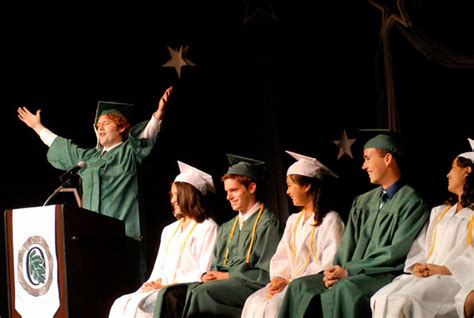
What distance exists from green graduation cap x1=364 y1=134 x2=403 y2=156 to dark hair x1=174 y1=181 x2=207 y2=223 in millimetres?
1466

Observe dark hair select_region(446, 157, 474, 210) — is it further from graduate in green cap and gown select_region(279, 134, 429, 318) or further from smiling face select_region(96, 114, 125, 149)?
smiling face select_region(96, 114, 125, 149)

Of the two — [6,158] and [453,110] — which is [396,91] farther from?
[6,158]

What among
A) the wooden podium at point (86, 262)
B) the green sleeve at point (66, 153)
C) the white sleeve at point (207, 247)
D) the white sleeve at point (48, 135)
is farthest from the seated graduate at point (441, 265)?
the white sleeve at point (48, 135)

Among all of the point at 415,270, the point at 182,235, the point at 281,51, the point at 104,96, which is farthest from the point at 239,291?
the point at 104,96

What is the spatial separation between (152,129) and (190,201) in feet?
2.51

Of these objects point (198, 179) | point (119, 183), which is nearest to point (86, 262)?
point (198, 179)

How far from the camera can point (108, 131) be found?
6.79 meters

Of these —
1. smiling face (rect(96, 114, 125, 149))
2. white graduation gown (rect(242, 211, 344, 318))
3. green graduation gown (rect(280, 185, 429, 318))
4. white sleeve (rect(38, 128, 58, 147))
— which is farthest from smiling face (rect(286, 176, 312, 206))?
white sleeve (rect(38, 128, 58, 147))

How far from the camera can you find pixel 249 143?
7082 millimetres

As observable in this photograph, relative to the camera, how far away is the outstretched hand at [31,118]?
709cm

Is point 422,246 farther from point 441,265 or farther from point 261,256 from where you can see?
point 261,256

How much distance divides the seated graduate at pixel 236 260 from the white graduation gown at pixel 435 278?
1118mm

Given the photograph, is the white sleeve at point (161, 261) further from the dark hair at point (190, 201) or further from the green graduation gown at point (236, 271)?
the green graduation gown at point (236, 271)

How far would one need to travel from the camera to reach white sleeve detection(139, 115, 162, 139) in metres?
6.67
